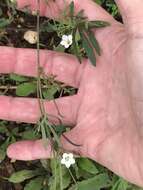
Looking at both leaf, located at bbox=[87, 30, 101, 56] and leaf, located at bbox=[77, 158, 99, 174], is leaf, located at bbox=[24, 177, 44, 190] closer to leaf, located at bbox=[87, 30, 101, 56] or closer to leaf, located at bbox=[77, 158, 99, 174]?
leaf, located at bbox=[77, 158, 99, 174]

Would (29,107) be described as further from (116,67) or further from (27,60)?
(116,67)

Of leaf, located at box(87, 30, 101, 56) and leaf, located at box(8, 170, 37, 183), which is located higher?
leaf, located at box(87, 30, 101, 56)

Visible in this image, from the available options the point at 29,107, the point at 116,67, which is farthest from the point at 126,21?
the point at 29,107

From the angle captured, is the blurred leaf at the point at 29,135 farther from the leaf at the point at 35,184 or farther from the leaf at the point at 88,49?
the leaf at the point at 88,49

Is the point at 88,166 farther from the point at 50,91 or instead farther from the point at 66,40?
the point at 66,40

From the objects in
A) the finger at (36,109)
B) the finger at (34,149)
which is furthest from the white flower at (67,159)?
the finger at (36,109)

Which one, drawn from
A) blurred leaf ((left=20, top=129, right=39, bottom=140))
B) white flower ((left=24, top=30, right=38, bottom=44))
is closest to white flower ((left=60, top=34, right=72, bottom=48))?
white flower ((left=24, top=30, right=38, bottom=44))

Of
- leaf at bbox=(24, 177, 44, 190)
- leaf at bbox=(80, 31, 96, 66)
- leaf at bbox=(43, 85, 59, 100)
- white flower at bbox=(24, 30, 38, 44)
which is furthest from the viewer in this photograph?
white flower at bbox=(24, 30, 38, 44)
